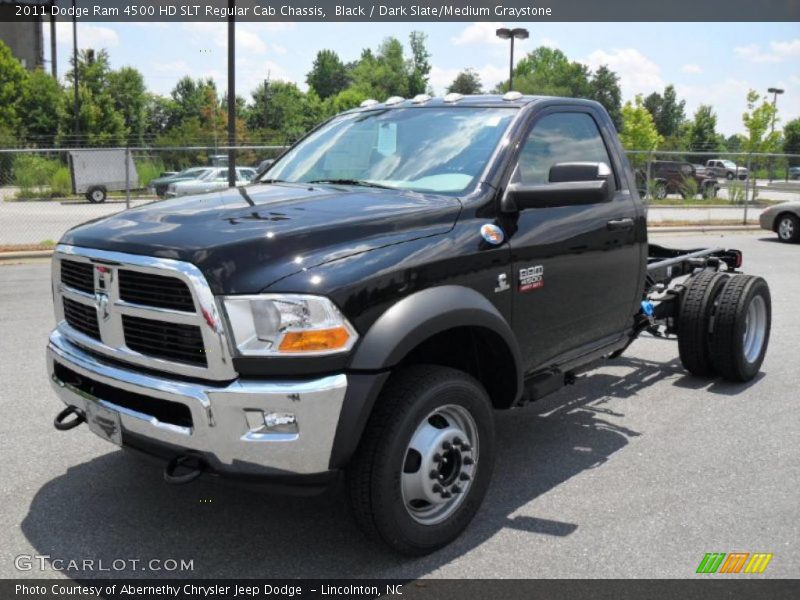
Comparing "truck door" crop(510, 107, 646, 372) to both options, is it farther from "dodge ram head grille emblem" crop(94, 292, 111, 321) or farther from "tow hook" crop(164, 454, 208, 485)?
"dodge ram head grille emblem" crop(94, 292, 111, 321)

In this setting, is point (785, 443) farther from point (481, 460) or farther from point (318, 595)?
point (318, 595)

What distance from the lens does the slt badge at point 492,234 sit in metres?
3.94

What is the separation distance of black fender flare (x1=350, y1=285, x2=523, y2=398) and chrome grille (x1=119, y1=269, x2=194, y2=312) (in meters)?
0.71

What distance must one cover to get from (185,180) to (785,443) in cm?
2222

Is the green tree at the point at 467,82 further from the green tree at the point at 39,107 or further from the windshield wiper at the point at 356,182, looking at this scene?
the windshield wiper at the point at 356,182

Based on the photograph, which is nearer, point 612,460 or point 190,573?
point 190,573

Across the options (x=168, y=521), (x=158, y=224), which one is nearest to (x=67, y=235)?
(x=158, y=224)

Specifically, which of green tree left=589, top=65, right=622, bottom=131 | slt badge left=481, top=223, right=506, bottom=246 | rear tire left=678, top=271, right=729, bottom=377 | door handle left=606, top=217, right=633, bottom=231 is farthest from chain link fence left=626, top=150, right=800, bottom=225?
green tree left=589, top=65, right=622, bottom=131

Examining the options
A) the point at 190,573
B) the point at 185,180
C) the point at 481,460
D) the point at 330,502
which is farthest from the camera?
the point at 185,180

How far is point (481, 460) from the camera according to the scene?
3.80 m

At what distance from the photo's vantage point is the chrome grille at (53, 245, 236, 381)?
10.2 feet

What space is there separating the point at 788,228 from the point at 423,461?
16.8 meters

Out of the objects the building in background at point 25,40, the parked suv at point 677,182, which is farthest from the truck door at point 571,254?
the building in background at point 25,40

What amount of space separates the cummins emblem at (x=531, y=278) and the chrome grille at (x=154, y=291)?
175 centimetres
